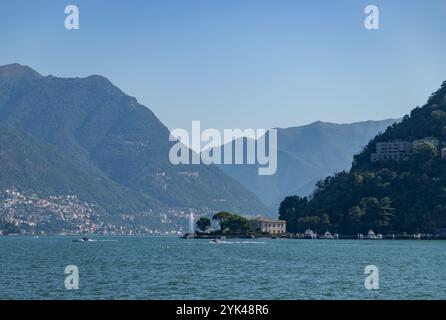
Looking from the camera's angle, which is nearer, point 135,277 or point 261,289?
point 261,289

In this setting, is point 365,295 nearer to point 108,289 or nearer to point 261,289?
point 261,289

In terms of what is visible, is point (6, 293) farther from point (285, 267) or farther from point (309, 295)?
point (285, 267)

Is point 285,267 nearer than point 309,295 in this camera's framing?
No

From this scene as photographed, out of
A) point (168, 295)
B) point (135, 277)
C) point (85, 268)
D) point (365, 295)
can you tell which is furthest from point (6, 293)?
point (85, 268)

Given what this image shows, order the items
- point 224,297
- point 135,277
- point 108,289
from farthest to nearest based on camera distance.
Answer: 1. point 135,277
2. point 108,289
3. point 224,297
